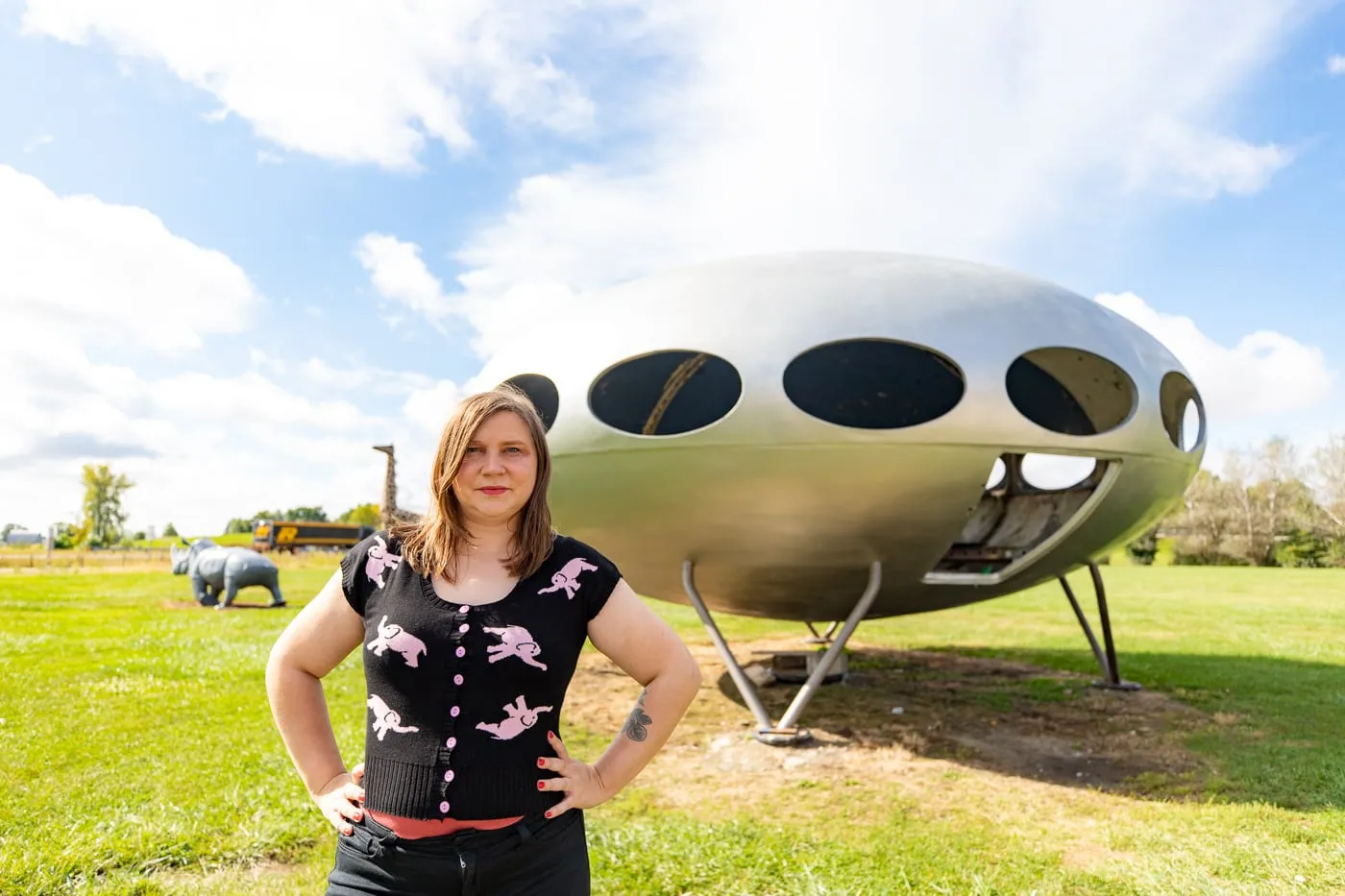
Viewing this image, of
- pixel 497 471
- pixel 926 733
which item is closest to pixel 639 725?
pixel 497 471

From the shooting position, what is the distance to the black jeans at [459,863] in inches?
78.4

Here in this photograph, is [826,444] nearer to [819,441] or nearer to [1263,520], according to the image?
[819,441]

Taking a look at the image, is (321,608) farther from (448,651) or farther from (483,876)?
(483,876)

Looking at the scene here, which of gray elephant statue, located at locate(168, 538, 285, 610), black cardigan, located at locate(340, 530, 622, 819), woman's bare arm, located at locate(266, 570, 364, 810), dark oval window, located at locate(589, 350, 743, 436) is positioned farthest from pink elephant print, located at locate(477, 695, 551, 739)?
gray elephant statue, located at locate(168, 538, 285, 610)

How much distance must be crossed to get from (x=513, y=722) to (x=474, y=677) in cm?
15

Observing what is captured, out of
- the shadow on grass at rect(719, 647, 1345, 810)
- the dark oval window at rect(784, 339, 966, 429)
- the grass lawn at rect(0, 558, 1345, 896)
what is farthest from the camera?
the dark oval window at rect(784, 339, 966, 429)

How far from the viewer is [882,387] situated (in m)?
11.1

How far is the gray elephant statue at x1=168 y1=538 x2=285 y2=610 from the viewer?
20516mm

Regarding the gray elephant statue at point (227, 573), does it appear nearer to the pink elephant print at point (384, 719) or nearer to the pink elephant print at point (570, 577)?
the pink elephant print at point (384, 719)

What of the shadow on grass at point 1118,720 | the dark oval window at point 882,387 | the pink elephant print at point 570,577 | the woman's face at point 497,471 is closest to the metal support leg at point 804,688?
the shadow on grass at point 1118,720

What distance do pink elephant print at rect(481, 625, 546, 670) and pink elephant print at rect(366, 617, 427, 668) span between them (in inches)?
6.5

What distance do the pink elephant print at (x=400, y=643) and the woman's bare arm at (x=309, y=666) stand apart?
6.9 inches

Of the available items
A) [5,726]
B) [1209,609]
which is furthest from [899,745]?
[1209,609]

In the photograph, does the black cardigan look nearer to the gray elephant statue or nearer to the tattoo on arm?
the tattoo on arm
